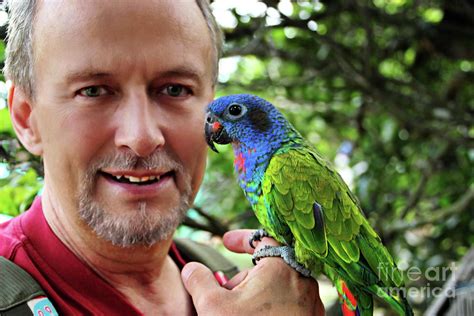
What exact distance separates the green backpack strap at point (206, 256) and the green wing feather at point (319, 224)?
0.46 metres

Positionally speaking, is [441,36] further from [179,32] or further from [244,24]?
[179,32]

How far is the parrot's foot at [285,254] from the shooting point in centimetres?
153

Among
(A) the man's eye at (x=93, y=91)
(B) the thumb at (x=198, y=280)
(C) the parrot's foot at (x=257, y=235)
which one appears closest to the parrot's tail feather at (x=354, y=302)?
(C) the parrot's foot at (x=257, y=235)

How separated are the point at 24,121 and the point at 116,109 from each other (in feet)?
1.26

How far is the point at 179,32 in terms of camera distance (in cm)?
157

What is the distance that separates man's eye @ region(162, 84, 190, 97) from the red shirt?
558 millimetres

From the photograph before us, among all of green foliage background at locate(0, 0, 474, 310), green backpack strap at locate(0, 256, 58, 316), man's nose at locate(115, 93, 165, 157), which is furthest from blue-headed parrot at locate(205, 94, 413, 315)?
green foliage background at locate(0, 0, 474, 310)

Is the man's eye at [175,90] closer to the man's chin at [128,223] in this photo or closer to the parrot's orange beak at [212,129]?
the parrot's orange beak at [212,129]

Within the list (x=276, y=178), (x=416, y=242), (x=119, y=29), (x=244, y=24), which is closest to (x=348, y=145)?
(x=416, y=242)

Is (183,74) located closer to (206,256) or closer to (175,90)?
(175,90)

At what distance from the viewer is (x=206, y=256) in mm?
2021

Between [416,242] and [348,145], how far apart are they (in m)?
0.79

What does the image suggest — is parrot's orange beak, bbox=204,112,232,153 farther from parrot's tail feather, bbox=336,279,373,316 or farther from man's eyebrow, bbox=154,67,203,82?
parrot's tail feather, bbox=336,279,373,316

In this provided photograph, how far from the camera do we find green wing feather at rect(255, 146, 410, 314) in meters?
1.44
